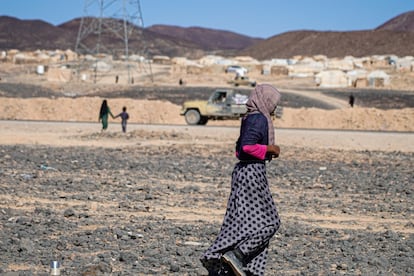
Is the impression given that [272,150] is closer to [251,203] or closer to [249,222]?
[251,203]

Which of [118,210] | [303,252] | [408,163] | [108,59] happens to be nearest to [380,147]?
[408,163]

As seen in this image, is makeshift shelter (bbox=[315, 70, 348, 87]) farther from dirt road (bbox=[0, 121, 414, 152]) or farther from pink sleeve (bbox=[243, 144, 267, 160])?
pink sleeve (bbox=[243, 144, 267, 160])

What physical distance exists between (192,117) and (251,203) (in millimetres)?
29856

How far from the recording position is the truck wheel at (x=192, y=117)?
36219mm

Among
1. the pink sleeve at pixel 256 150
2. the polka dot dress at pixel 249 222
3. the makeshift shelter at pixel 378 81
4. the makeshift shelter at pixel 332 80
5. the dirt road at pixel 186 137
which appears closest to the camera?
the pink sleeve at pixel 256 150

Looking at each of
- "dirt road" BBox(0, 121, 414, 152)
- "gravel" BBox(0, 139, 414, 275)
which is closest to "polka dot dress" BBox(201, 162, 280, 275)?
"gravel" BBox(0, 139, 414, 275)

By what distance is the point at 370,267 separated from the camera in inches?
336

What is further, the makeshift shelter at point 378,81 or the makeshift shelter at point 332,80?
the makeshift shelter at point 332,80

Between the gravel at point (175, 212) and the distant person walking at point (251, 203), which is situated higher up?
the distant person walking at point (251, 203)

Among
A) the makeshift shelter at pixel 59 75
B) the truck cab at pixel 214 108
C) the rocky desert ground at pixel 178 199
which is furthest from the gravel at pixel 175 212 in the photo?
the makeshift shelter at pixel 59 75

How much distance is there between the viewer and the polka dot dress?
6.43 metres

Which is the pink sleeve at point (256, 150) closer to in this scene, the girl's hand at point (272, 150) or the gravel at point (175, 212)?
the girl's hand at point (272, 150)

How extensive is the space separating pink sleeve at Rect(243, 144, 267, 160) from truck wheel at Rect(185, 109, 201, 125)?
29.9 m

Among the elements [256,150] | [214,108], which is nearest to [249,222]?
[256,150]
